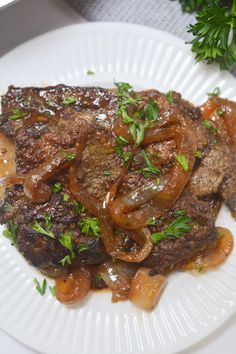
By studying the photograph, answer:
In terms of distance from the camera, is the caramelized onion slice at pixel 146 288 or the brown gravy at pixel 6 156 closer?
the caramelized onion slice at pixel 146 288

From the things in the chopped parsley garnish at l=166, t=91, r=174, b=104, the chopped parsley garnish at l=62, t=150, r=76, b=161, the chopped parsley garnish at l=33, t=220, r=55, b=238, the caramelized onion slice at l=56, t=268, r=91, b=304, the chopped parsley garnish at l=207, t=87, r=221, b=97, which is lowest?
the caramelized onion slice at l=56, t=268, r=91, b=304

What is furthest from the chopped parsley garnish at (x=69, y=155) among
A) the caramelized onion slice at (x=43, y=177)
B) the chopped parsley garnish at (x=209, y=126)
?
the chopped parsley garnish at (x=209, y=126)

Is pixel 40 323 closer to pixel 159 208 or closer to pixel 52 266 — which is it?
pixel 52 266

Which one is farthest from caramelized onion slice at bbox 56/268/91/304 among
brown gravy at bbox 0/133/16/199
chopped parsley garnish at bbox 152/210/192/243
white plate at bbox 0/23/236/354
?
brown gravy at bbox 0/133/16/199

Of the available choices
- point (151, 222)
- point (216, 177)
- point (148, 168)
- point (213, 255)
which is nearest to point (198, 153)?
point (216, 177)

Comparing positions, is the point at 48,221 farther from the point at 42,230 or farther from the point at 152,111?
the point at 152,111

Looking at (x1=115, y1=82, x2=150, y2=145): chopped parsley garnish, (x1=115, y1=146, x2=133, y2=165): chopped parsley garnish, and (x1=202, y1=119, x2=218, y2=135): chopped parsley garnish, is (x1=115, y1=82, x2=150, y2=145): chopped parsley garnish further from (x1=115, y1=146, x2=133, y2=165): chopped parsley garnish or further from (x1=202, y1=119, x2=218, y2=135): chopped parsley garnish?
(x1=202, y1=119, x2=218, y2=135): chopped parsley garnish

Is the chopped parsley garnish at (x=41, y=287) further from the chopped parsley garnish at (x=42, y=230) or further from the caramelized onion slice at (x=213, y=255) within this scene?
the caramelized onion slice at (x=213, y=255)
